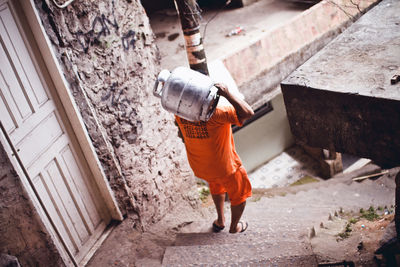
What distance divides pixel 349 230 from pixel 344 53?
1.88m

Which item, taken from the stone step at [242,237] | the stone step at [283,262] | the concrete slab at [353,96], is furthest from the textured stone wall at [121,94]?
the concrete slab at [353,96]

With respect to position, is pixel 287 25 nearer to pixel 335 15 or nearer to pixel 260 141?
pixel 335 15

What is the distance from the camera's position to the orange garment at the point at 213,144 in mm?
3250

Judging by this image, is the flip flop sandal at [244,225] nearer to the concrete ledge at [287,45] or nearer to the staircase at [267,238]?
the staircase at [267,238]

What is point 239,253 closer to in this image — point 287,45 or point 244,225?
point 244,225

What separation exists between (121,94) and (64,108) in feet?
1.95

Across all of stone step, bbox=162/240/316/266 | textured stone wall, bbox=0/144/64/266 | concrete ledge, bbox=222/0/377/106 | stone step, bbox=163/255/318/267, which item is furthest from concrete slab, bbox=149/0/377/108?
textured stone wall, bbox=0/144/64/266

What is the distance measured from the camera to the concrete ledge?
19.1 feet

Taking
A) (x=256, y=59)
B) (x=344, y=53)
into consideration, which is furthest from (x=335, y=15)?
(x=344, y=53)

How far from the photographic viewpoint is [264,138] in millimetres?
9562

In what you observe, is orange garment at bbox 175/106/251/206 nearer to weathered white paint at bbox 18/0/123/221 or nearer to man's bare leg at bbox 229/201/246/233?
man's bare leg at bbox 229/201/246/233

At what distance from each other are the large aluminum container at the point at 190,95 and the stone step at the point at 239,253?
1293 mm

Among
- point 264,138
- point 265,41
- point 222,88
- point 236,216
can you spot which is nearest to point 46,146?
point 222,88

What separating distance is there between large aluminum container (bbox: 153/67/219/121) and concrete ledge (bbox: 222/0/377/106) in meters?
2.52
